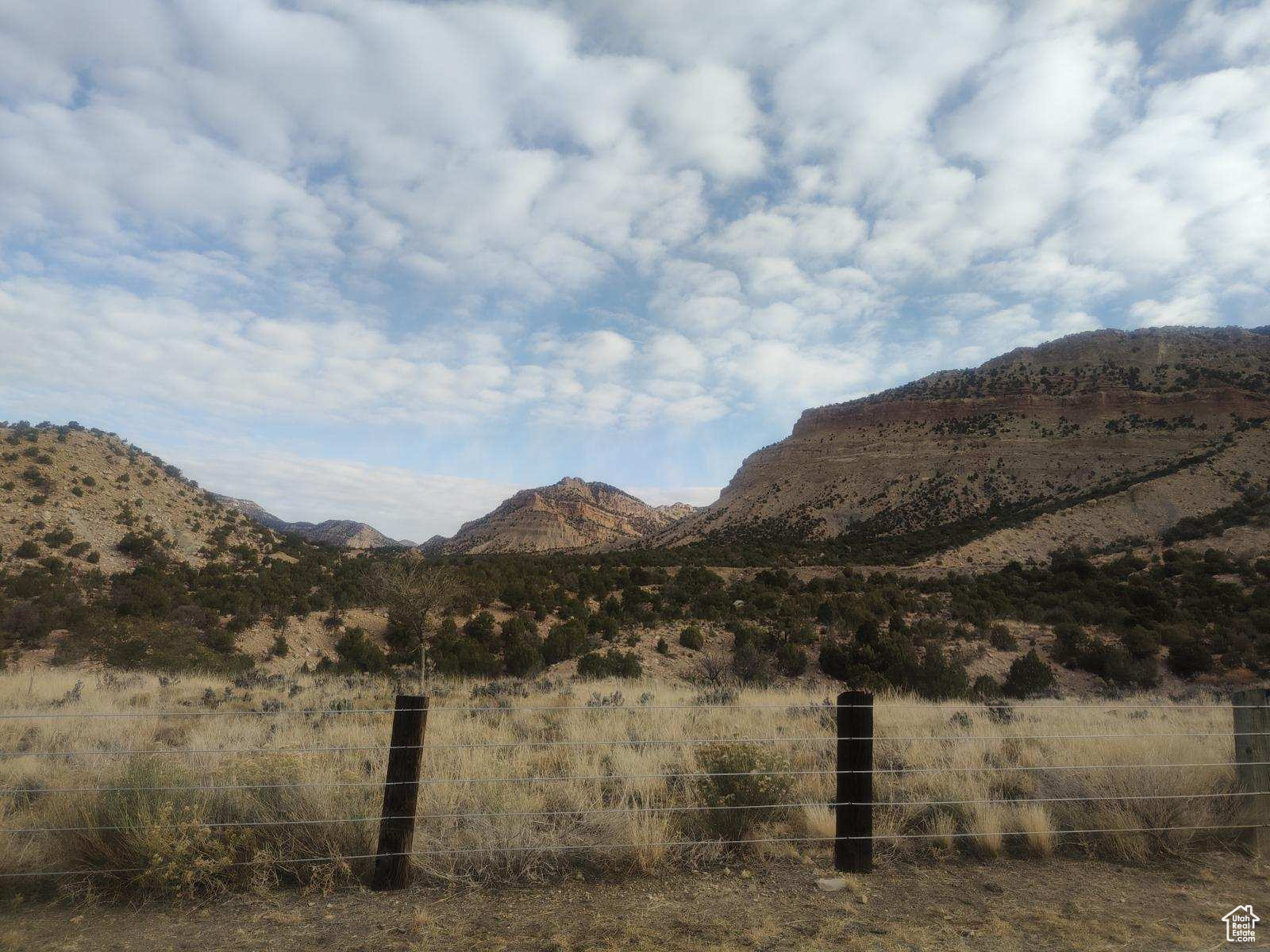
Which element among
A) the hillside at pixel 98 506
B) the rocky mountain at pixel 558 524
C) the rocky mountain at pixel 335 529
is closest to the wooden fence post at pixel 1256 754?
the hillside at pixel 98 506

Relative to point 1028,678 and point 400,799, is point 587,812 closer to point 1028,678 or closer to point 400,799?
point 400,799

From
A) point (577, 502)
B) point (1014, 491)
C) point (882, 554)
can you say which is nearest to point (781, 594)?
point (882, 554)

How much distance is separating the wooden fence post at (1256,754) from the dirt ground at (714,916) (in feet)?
2.34

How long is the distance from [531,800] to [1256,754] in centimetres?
647

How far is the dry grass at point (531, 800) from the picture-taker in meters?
4.73

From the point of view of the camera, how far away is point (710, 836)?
5.45 m

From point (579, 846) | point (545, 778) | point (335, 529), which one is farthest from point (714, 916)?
point (335, 529)

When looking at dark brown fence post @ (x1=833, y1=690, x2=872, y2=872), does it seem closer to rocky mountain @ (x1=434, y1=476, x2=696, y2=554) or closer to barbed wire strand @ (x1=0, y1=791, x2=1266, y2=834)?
barbed wire strand @ (x1=0, y1=791, x2=1266, y2=834)

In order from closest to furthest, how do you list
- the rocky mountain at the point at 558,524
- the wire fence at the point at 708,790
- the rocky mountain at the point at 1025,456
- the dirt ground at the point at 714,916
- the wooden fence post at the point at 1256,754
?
the dirt ground at the point at 714,916 < the wire fence at the point at 708,790 < the wooden fence post at the point at 1256,754 < the rocky mountain at the point at 1025,456 < the rocky mountain at the point at 558,524

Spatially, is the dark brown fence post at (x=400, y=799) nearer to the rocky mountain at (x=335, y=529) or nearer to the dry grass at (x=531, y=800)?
the dry grass at (x=531, y=800)

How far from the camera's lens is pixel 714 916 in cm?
421

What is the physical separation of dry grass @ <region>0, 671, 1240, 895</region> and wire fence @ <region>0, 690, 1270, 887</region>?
28 millimetres

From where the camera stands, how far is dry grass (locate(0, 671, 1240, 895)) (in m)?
4.73

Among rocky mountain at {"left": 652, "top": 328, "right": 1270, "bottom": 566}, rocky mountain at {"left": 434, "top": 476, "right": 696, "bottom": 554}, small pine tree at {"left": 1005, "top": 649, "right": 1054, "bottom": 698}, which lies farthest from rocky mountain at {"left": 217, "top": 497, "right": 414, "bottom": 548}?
small pine tree at {"left": 1005, "top": 649, "right": 1054, "bottom": 698}
